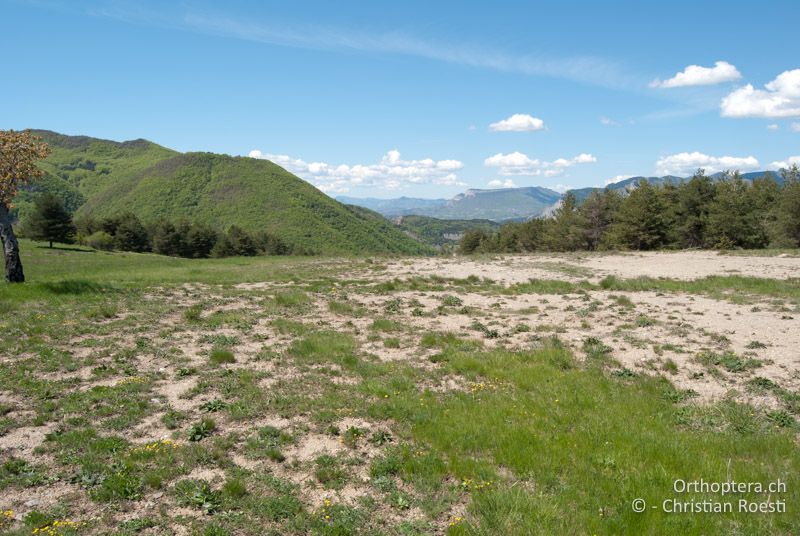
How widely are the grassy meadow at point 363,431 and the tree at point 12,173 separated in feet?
21.5

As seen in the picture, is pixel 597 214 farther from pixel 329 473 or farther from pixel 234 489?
pixel 234 489

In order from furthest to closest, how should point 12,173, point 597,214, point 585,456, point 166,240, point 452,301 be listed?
point 166,240 < point 597,214 < point 452,301 < point 12,173 < point 585,456

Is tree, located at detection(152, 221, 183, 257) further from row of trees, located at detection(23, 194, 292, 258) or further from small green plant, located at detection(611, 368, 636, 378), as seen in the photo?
small green plant, located at detection(611, 368, 636, 378)

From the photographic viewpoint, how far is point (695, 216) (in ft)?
230

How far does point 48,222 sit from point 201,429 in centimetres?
9371

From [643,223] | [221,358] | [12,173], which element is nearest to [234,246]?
[643,223]

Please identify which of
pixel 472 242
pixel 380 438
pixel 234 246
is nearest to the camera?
pixel 380 438

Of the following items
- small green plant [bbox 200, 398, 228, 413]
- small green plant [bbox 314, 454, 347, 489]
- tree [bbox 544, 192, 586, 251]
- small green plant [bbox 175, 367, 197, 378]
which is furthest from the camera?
tree [bbox 544, 192, 586, 251]

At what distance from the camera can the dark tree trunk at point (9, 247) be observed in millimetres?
23125

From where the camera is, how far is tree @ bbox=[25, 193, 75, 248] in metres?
79.1

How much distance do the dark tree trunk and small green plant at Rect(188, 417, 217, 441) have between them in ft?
69.4

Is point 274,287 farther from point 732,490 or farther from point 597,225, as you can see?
point 597,225

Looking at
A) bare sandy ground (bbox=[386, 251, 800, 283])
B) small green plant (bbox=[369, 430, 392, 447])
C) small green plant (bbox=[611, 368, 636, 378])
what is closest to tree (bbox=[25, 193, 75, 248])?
bare sandy ground (bbox=[386, 251, 800, 283])

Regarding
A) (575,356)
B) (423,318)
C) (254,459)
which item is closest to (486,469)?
(254,459)
